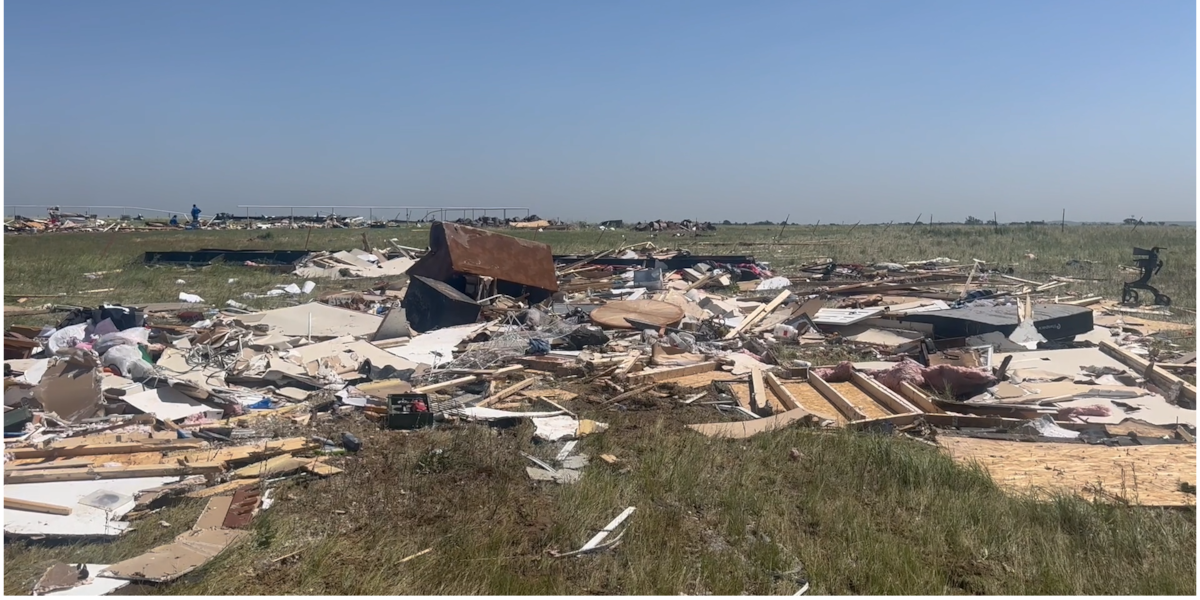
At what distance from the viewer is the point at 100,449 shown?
5754 mm

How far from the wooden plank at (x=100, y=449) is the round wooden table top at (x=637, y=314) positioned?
685 centimetres

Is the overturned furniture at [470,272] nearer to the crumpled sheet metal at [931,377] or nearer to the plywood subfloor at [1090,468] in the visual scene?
the crumpled sheet metal at [931,377]

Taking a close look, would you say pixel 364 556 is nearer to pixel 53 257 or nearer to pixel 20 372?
pixel 20 372

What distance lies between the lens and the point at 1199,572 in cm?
356

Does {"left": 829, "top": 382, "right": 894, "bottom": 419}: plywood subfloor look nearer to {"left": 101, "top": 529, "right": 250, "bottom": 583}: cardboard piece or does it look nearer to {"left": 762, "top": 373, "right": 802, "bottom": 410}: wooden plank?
{"left": 762, "top": 373, "right": 802, "bottom": 410}: wooden plank

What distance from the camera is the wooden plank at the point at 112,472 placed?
16.4 feet

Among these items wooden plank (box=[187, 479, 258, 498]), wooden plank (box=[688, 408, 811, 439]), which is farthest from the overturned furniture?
wooden plank (box=[187, 479, 258, 498])

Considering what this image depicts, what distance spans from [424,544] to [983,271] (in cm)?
1924

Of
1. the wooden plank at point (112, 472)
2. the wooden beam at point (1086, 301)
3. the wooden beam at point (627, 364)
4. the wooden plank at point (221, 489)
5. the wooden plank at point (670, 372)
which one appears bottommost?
the wooden plank at point (221, 489)

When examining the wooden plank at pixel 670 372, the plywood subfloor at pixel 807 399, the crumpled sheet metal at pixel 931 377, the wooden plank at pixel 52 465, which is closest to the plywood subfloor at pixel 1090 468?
the plywood subfloor at pixel 807 399

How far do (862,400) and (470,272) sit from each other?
24.6 ft

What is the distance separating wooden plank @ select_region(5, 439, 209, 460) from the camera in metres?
5.66

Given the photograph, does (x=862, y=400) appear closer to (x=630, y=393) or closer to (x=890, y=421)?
(x=890, y=421)

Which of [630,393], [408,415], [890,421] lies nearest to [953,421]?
[890,421]
